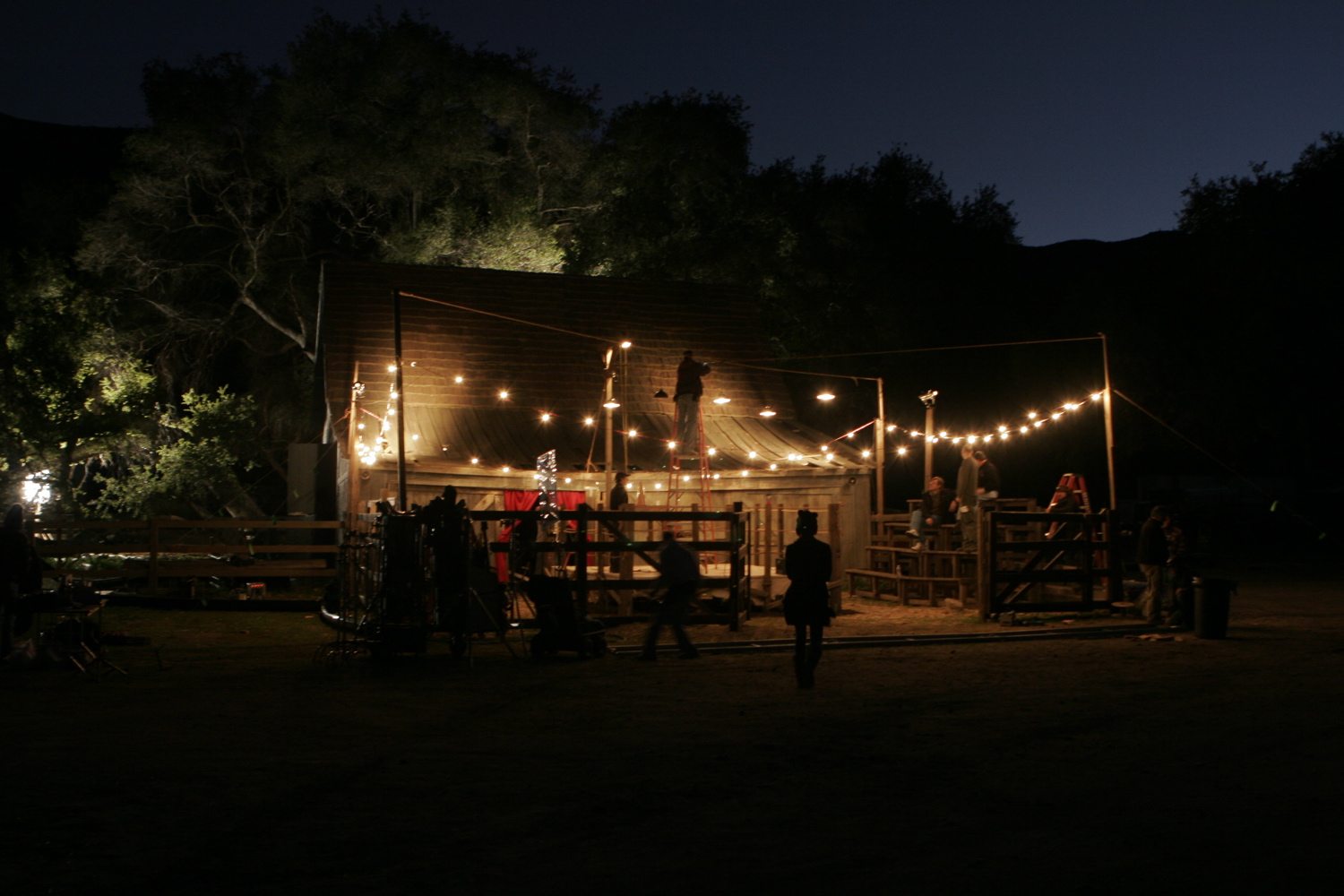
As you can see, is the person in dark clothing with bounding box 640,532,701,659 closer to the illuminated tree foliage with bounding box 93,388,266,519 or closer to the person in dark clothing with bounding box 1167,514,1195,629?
the person in dark clothing with bounding box 1167,514,1195,629

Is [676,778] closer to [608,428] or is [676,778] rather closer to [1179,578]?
[1179,578]

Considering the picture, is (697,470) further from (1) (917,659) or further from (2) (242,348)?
(2) (242,348)

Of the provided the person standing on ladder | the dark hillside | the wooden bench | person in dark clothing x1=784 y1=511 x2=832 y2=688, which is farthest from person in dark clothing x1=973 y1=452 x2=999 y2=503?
the dark hillside

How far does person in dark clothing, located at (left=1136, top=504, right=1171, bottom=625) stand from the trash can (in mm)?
1104

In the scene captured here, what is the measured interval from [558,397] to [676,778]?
14.7 metres

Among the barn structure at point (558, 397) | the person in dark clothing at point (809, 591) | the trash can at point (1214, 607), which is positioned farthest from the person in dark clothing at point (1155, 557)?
the person in dark clothing at point (809, 591)

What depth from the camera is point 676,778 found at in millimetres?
5957

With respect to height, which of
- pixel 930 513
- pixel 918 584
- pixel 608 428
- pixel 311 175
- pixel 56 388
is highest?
pixel 311 175

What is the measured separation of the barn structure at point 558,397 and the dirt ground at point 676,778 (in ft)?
24.8

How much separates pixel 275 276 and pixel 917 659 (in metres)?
23.5

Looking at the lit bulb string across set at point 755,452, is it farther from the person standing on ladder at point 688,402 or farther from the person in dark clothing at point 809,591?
the person in dark clothing at point 809,591

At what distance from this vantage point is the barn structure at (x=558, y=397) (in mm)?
17766

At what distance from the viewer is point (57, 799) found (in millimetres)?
5422

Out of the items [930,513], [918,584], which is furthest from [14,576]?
[930,513]
